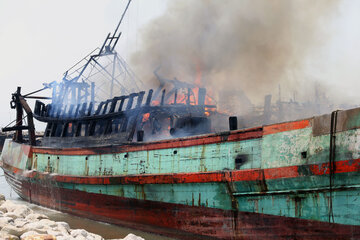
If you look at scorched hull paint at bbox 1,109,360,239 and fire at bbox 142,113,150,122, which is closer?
scorched hull paint at bbox 1,109,360,239

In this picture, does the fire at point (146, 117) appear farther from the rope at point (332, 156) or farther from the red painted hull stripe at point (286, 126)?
the rope at point (332, 156)

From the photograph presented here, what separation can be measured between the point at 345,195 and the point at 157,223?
6.21 metres

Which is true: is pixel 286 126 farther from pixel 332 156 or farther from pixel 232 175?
pixel 232 175

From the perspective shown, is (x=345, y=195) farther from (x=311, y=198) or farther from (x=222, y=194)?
(x=222, y=194)

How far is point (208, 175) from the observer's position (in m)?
9.85

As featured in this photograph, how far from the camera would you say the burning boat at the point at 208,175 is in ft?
25.9

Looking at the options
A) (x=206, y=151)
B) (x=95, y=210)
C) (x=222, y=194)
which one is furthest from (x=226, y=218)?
(x=95, y=210)

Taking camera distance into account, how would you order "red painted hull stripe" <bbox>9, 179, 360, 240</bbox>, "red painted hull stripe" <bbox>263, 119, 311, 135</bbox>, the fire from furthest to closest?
1. the fire
2. "red painted hull stripe" <bbox>263, 119, 311, 135</bbox>
3. "red painted hull stripe" <bbox>9, 179, 360, 240</bbox>

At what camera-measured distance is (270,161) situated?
888 cm

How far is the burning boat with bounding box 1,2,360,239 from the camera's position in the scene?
788 centimetres

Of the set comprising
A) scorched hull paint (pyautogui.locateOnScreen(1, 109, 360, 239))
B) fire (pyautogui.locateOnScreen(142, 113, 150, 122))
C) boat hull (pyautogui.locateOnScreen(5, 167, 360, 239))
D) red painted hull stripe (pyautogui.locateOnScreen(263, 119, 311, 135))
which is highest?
fire (pyautogui.locateOnScreen(142, 113, 150, 122))

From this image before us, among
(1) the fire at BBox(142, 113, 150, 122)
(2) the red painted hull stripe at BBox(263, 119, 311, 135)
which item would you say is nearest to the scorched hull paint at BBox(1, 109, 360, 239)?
(2) the red painted hull stripe at BBox(263, 119, 311, 135)

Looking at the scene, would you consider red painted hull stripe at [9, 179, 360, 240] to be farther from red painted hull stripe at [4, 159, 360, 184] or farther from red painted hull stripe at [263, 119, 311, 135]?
red painted hull stripe at [263, 119, 311, 135]

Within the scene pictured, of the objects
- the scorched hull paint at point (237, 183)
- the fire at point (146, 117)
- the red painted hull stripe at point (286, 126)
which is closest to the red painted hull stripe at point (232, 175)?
the scorched hull paint at point (237, 183)
